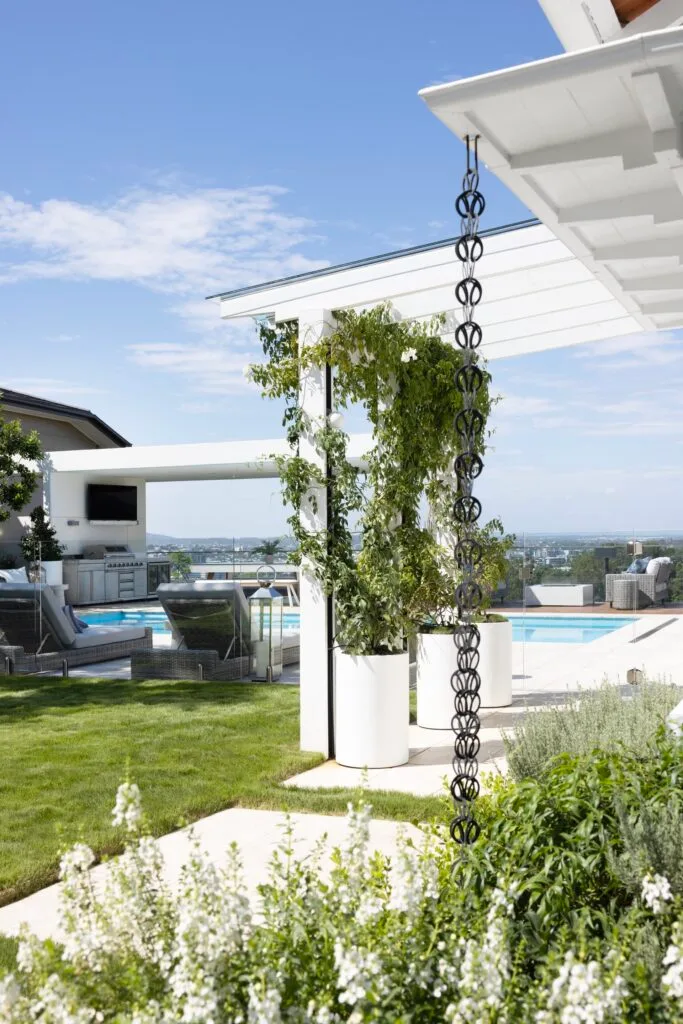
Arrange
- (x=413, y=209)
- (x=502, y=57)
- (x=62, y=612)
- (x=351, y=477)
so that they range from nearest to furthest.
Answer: (x=351, y=477) → (x=62, y=612) → (x=502, y=57) → (x=413, y=209)

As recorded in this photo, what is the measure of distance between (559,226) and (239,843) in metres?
3.33

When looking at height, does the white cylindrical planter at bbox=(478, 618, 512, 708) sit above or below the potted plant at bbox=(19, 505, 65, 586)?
below

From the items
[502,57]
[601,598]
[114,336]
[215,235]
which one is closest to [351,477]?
[601,598]

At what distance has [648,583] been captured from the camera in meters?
9.86

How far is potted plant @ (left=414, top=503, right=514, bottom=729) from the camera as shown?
824 cm

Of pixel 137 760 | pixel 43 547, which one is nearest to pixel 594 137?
pixel 137 760

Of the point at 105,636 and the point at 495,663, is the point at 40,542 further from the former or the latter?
the point at 495,663

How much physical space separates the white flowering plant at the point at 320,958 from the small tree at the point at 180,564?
19.3 m

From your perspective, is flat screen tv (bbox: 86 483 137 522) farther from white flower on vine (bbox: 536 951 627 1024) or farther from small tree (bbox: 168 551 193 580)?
white flower on vine (bbox: 536 951 627 1024)

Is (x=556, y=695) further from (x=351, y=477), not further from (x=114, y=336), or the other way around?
(x=114, y=336)

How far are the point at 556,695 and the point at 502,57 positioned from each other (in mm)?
15821

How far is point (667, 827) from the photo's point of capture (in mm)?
2740

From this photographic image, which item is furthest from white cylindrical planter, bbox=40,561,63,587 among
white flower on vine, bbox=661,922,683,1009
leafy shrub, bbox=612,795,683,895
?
white flower on vine, bbox=661,922,683,1009

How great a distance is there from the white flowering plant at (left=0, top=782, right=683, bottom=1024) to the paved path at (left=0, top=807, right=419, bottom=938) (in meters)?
1.64
